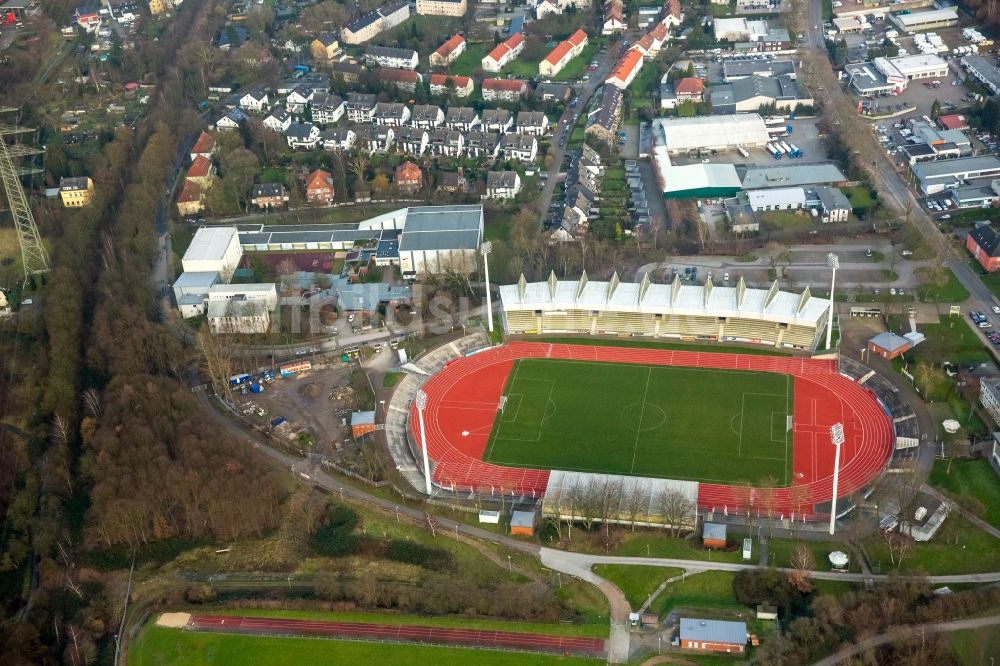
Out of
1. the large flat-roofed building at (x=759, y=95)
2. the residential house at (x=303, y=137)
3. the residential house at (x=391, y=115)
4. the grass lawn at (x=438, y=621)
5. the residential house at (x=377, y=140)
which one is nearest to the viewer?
the grass lawn at (x=438, y=621)

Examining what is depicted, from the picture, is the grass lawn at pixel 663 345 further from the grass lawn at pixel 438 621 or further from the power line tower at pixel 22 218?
the power line tower at pixel 22 218

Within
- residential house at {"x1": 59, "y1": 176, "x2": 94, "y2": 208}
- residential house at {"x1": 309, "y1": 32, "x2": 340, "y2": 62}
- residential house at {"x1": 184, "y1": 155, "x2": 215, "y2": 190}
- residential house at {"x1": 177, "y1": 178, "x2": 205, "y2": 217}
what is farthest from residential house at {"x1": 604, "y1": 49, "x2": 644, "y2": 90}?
residential house at {"x1": 59, "y1": 176, "x2": 94, "y2": 208}

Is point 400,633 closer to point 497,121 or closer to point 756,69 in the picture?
point 497,121

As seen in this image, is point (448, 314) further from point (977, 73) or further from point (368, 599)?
point (977, 73)

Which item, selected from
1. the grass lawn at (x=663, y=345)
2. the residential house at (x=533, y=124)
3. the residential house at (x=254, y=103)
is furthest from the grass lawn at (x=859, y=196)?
the residential house at (x=254, y=103)

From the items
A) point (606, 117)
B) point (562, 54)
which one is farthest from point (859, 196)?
point (562, 54)

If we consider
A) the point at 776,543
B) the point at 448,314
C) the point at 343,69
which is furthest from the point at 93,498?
the point at 343,69
